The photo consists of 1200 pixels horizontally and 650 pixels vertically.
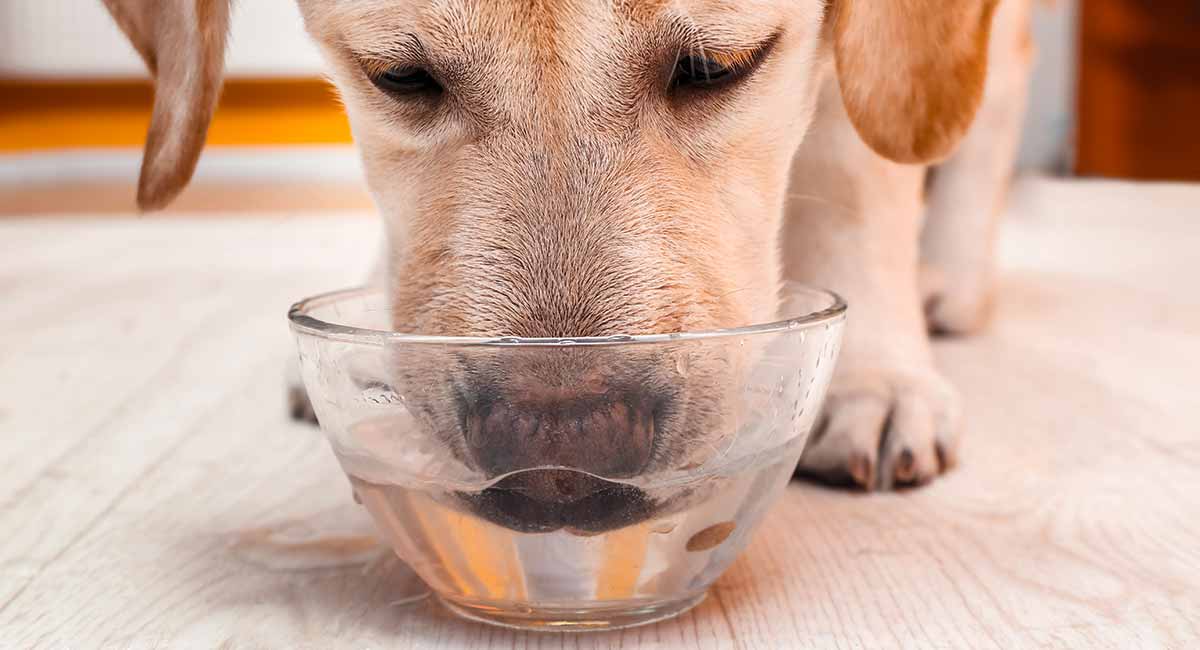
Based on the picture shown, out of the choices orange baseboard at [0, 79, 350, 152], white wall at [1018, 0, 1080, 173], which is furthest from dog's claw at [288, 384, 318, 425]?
orange baseboard at [0, 79, 350, 152]

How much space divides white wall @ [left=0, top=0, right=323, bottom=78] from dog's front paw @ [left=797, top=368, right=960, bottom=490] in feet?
20.7

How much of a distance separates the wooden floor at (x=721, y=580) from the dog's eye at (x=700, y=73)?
0.51 m

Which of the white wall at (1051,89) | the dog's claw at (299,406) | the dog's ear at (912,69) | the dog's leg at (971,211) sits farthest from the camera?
the white wall at (1051,89)

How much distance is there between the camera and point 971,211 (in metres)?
2.72

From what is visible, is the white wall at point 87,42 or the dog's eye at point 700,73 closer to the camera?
the dog's eye at point 700,73

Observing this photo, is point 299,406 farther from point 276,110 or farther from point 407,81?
point 276,110

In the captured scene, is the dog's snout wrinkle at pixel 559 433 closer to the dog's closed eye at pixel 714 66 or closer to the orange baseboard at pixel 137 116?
the dog's closed eye at pixel 714 66

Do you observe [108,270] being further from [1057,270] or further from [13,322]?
[1057,270]

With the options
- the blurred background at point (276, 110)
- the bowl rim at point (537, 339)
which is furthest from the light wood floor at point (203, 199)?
the bowl rim at point (537, 339)

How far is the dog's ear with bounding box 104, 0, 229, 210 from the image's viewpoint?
169 centimetres

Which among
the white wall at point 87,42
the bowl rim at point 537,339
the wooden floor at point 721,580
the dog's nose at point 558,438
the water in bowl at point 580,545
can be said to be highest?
the white wall at point 87,42

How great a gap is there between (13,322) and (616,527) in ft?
7.42

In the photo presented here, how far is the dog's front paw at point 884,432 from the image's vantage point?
1.72 meters

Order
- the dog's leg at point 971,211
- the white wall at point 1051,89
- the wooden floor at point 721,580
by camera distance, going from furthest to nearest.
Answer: the white wall at point 1051,89 → the dog's leg at point 971,211 → the wooden floor at point 721,580
